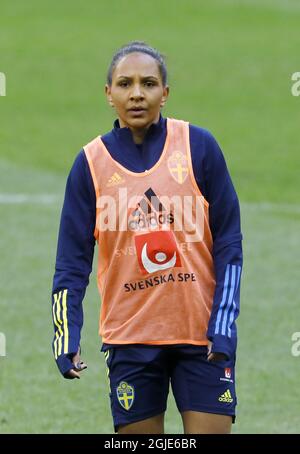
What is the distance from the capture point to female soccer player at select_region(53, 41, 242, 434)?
5.73 metres

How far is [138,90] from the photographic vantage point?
19.0 ft

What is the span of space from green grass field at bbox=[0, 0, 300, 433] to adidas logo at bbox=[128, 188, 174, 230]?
2.07m

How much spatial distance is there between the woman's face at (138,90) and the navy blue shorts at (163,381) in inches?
38.1

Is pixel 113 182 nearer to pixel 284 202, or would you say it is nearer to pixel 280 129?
pixel 284 202

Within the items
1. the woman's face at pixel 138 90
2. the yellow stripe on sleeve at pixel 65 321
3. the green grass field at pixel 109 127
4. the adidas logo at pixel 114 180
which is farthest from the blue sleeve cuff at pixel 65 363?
the green grass field at pixel 109 127

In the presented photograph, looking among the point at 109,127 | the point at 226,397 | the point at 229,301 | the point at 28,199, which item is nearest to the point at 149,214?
the point at 229,301

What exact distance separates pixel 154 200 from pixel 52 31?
29290 millimetres

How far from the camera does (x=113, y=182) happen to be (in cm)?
578

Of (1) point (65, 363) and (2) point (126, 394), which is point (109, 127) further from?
(1) point (65, 363)

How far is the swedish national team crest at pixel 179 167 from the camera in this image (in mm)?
5746

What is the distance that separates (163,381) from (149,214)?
71 centimetres

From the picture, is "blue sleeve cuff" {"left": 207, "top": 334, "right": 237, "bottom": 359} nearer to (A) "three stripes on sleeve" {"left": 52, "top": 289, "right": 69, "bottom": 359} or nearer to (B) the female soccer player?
(B) the female soccer player
